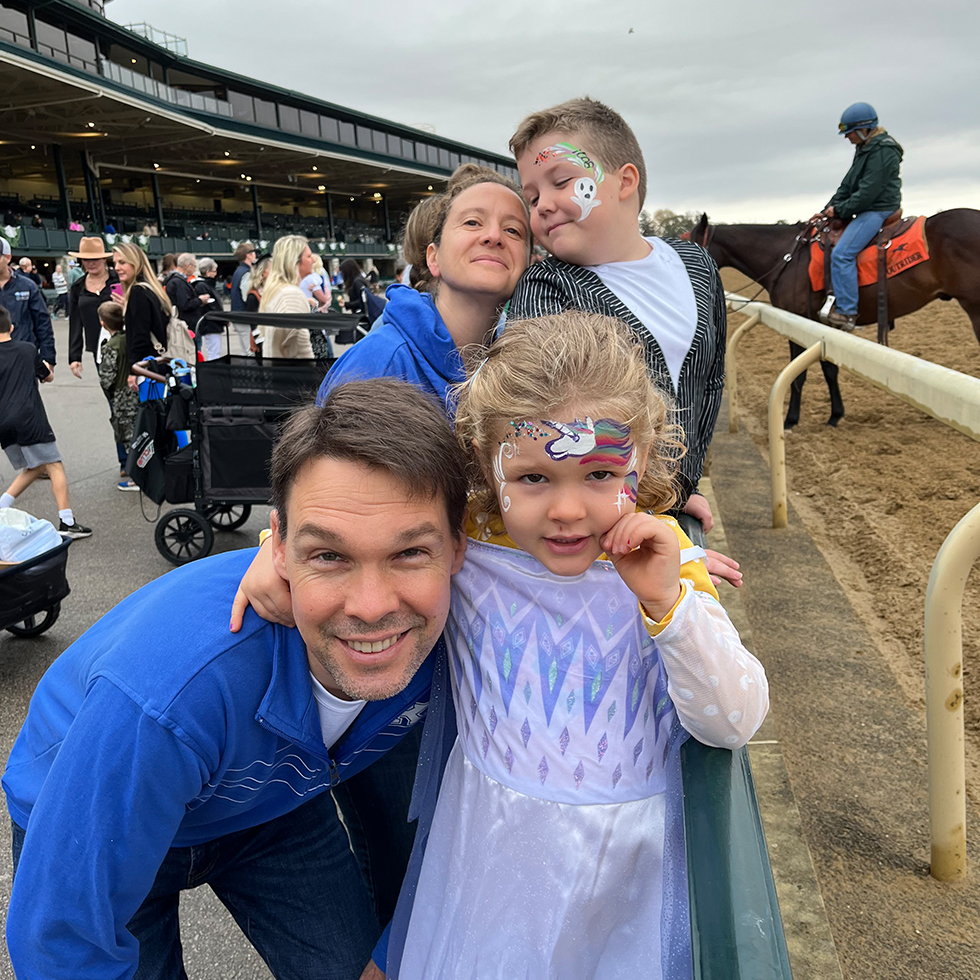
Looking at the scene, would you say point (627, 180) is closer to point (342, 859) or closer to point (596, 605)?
point (596, 605)

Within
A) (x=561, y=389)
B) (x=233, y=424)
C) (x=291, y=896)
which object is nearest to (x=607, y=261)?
(x=561, y=389)

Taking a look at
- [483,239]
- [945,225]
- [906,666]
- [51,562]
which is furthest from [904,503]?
[51,562]

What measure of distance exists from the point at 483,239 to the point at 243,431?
343 cm

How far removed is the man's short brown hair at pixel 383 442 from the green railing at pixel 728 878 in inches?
25.1

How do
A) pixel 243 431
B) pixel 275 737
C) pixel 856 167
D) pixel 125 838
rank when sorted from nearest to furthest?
pixel 125 838 < pixel 275 737 < pixel 243 431 < pixel 856 167

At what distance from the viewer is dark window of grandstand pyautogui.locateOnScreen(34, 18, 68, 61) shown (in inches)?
1435

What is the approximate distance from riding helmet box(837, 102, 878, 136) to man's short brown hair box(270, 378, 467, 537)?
802 centimetres

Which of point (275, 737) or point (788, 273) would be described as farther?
point (788, 273)

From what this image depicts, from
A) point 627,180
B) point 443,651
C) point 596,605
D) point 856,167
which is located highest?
point 856,167

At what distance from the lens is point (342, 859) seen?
6.95ft

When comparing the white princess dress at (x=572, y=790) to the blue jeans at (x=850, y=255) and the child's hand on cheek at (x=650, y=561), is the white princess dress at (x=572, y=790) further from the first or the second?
the blue jeans at (x=850, y=255)

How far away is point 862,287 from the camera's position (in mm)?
8344

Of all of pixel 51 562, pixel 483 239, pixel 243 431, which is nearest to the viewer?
pixel 483 239

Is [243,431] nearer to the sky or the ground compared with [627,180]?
nearer to the ground
